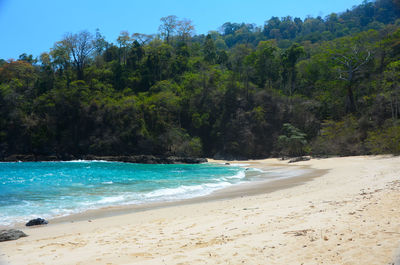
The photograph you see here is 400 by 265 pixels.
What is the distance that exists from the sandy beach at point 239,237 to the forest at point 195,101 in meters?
27.9

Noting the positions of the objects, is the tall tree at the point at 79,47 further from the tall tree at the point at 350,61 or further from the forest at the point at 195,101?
the tall tree at the point at 350,61

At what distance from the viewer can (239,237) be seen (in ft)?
18.0

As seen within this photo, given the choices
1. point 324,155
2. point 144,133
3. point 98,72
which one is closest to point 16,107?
point 98,72

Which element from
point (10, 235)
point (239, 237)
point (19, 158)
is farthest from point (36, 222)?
point (19, 158)

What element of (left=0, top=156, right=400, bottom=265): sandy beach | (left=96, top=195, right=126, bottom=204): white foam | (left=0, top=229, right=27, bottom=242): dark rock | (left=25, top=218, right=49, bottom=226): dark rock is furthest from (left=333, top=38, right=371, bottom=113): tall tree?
(left=0, top=229, right=27, bottom=242): dark rock

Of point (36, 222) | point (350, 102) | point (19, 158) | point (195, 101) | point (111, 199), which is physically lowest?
point (111, 199)

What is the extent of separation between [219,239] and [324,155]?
29.8 m

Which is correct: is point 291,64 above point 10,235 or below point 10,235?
above

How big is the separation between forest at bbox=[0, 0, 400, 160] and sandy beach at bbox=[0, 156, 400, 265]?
2788 centimetres

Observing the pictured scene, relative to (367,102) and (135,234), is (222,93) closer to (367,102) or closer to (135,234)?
(367,102)

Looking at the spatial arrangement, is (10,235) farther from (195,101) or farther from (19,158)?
(19,158)

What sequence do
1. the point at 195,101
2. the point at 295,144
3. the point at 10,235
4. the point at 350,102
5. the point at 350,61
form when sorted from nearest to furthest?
the point at 10,235, the point at 295,144, the point at 350,102, the point at 350,61, the point at 195,101

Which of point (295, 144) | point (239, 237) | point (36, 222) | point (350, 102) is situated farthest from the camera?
point (350, 102)

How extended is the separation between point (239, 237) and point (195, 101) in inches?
1825
